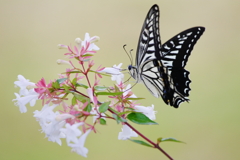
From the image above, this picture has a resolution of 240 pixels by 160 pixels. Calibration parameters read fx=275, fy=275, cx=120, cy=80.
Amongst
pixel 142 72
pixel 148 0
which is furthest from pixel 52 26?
pixel 142 72

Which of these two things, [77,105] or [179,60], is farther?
[179,60]

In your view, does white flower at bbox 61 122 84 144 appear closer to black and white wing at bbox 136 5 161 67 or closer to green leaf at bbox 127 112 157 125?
green leaf at bbox 127 112 157 125

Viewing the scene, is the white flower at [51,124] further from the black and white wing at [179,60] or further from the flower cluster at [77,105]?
the black and white wing at [179,60]

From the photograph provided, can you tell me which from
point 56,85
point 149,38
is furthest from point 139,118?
point 149,38

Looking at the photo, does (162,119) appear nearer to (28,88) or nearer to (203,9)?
(203,9)

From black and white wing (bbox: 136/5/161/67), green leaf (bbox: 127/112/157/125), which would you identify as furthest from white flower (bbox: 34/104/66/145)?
black and white wing (bbox: 136/5/161/67)

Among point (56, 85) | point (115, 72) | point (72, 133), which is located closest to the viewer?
point (72, 133)

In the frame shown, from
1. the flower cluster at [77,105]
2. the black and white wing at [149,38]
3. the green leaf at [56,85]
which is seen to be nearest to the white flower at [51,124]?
the flower cluster at [77,105]

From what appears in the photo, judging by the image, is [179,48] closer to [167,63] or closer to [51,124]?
[167,63]
